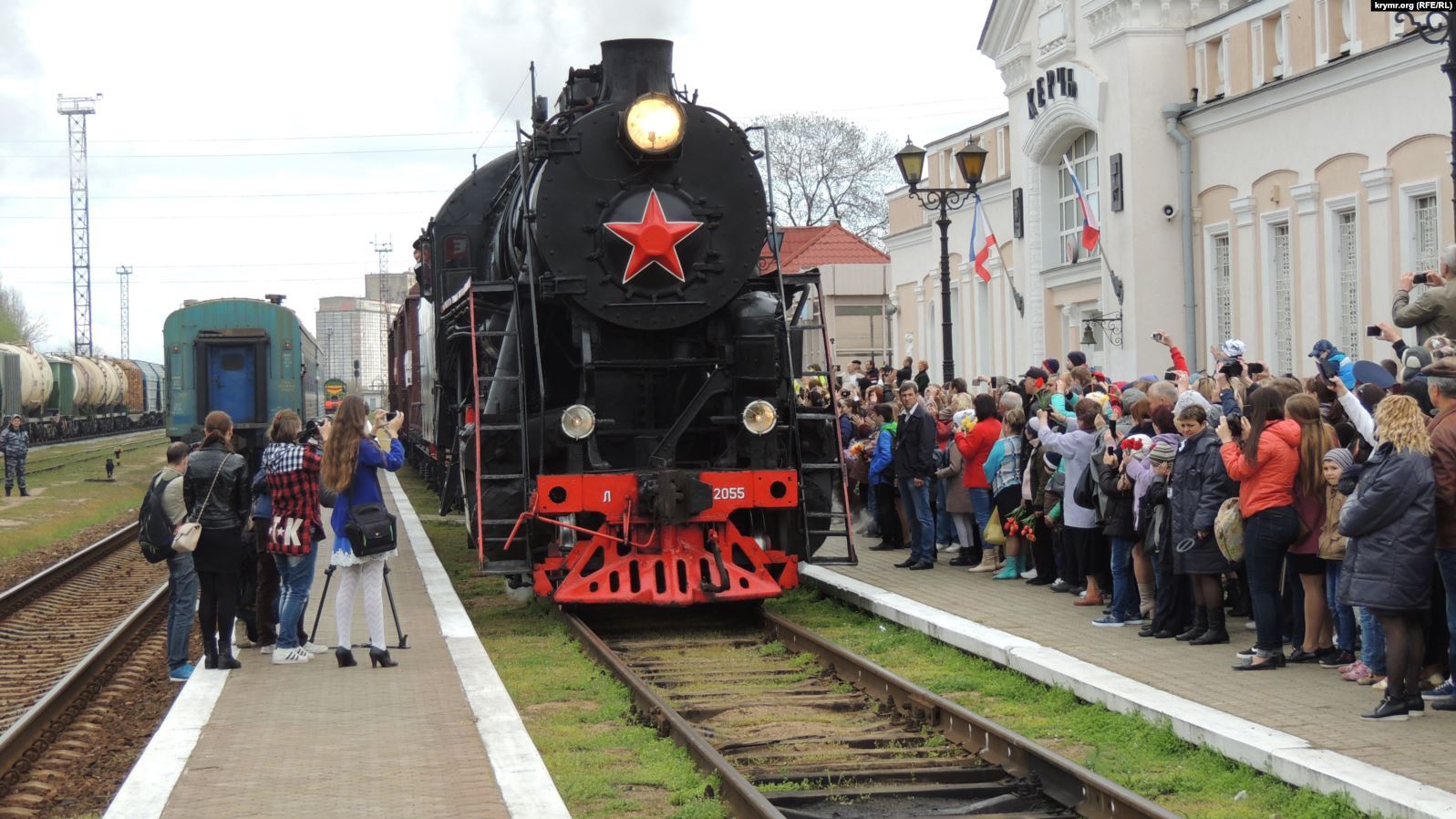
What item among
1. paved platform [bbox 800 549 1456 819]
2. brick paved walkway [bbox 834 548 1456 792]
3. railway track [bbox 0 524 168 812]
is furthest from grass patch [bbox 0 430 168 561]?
paved platform [bbox 800 549 1456 819]

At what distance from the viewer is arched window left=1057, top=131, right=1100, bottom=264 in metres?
27.2

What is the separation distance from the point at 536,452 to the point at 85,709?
348 cm

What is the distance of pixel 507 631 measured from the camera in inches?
476

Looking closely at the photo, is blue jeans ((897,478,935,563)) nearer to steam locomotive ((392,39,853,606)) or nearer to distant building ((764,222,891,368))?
steam locomotive ((392,39,853,606))

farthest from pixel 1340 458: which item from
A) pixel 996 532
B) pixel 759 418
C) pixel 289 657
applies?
pixel 289 657

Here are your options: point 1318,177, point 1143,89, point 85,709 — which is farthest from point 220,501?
point 1143,89

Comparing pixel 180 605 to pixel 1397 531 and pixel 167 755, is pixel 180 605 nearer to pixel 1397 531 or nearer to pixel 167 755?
pixel 167 755

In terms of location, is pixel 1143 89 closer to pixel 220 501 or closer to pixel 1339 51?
pixel 1339 51

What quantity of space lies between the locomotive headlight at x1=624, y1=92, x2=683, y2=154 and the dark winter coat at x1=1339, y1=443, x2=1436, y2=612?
18.0ft

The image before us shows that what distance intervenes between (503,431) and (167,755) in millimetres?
4384

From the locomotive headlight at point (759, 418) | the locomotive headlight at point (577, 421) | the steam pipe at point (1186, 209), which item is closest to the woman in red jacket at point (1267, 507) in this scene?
the locomotive headlight at point (759, 418)

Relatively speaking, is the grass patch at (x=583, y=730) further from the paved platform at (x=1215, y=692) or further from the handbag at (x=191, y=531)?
the paved platform at (x=1215, y=692)

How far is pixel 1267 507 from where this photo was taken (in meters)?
9.04

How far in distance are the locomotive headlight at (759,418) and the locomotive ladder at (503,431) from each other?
1.60 metres
